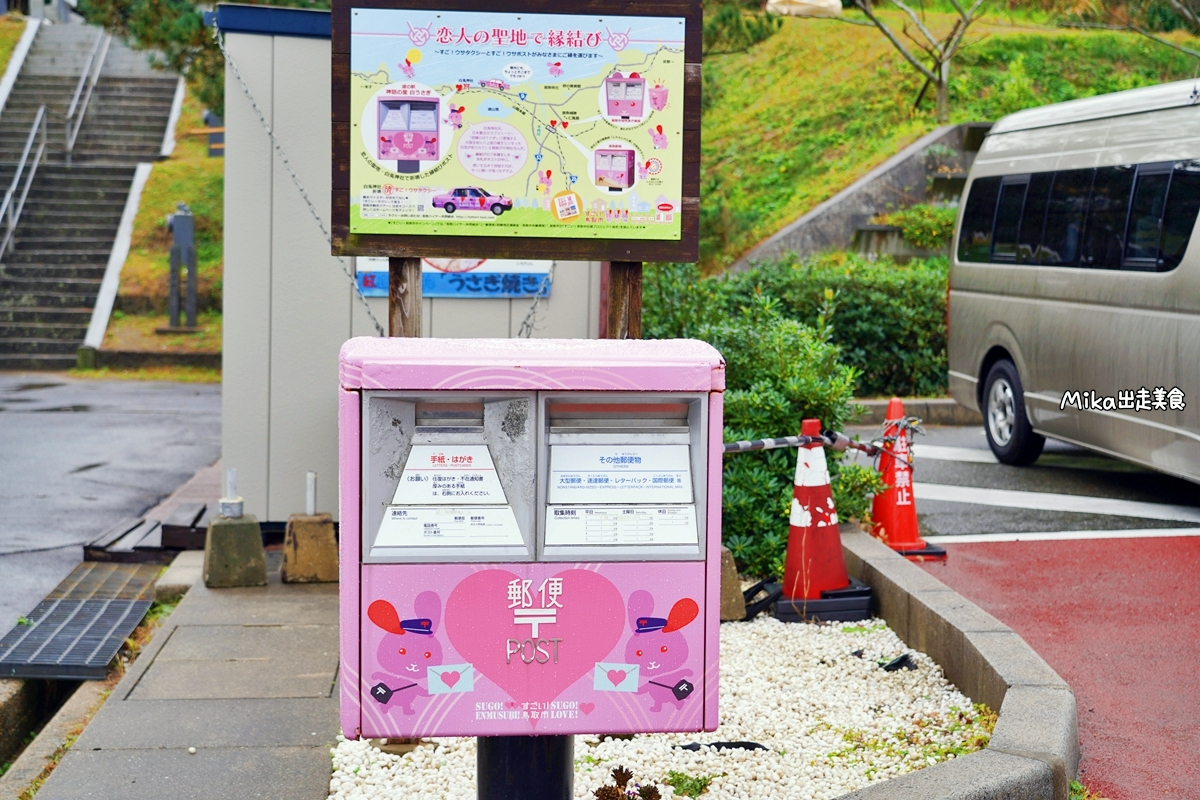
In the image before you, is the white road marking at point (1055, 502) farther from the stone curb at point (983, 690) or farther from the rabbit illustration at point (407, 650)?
the rabbit illustration at point (407, 650)

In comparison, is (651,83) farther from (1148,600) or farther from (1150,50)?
(1150,50)

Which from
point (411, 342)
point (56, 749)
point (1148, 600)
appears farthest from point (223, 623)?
point (1148, 600)

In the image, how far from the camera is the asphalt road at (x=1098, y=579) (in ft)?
15.6

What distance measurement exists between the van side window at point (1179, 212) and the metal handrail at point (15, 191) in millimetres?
19294

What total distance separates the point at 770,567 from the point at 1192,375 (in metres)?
3.32

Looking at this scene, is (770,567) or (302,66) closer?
(770,567)

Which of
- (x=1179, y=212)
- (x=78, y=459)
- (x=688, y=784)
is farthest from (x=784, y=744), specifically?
(x=78, y=459)

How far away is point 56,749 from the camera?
496 cm

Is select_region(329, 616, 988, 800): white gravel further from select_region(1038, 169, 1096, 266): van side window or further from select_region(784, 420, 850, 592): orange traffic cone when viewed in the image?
select_region(1038, 169, 1096, 266): van side window

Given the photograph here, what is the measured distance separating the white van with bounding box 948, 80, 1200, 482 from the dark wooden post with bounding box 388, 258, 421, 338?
17.6 feet

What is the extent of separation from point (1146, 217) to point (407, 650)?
724 centimetres

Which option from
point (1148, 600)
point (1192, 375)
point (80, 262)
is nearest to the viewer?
point (1148, 600)

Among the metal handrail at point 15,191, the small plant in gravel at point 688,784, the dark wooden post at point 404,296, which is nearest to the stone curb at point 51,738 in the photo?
the dark wooden post at point 404,296

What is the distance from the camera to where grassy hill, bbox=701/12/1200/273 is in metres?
20.5
